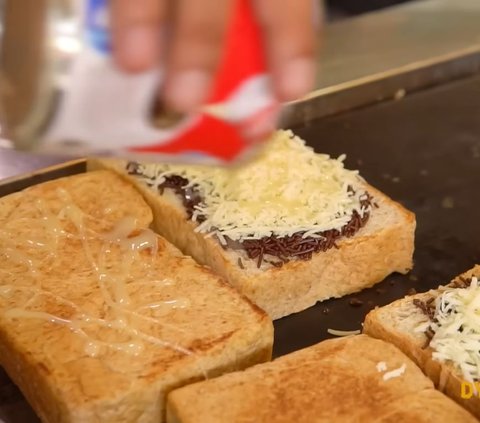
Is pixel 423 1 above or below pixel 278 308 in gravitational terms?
above

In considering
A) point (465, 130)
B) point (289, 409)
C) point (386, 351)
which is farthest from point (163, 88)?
point (465, 130)

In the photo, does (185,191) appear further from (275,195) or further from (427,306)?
(427,306)

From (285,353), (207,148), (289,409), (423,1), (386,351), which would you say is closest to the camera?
(207,148)

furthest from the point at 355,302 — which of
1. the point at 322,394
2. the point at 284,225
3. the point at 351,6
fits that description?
the point at 351,6

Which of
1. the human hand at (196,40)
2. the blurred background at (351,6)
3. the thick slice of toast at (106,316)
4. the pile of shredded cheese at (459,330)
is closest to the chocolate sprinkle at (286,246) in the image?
the thick slice of toast at (106,316)

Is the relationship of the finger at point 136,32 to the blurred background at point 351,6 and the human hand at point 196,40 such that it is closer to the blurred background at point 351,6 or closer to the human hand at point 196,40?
the human hand at point 196,40

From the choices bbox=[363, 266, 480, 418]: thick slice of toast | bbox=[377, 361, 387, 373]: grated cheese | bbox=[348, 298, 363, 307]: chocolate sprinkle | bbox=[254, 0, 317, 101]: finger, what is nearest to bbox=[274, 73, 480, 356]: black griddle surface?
bbox=[348, 298, 363, 307]: chocolate sprinkle

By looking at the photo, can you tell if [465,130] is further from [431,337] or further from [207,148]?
[207,148]

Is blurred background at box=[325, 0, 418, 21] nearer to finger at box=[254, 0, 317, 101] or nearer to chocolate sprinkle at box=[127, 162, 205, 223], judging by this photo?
chocolate sprinkle at box=[127, 162, 205, 223]
